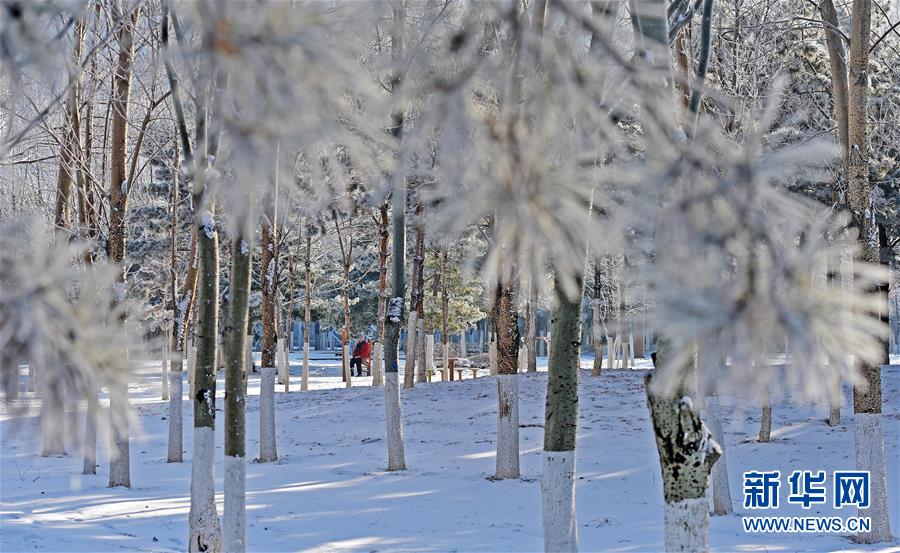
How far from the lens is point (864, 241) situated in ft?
28.0

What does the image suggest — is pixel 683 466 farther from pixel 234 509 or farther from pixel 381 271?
pixel 381 271

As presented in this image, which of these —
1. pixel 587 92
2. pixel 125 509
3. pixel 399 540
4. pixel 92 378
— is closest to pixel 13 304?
pixel 92 378

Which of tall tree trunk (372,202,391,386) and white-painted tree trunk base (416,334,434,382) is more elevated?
tall tree trunk (372,202,391,386)

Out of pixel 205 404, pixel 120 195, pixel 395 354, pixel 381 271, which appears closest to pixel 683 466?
pixel 205 404

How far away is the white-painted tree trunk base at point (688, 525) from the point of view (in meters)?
4.49

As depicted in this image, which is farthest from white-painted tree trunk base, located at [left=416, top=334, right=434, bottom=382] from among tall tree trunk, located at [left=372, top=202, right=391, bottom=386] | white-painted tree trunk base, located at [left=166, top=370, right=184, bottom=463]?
white-painted tree trunk base, located at [left=166, top=370, right=184, bottom=463]

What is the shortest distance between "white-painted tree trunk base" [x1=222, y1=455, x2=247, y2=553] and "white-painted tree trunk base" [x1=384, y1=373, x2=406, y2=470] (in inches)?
217

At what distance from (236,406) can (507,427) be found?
5.57 metres

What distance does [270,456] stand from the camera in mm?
13828

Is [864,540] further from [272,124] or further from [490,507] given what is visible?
[272,124]

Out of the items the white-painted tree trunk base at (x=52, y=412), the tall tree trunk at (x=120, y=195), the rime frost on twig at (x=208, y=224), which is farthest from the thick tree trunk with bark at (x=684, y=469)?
the tall tree trunk at (x=120, y=195)

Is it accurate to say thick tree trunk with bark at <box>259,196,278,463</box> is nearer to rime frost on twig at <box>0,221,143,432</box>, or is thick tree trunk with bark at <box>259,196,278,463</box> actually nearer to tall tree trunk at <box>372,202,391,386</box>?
tall tree trunk at <box>372,202,391,386</box>

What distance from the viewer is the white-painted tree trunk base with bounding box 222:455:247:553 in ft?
21.0

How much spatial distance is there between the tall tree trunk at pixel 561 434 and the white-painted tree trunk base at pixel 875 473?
396 centimetres
